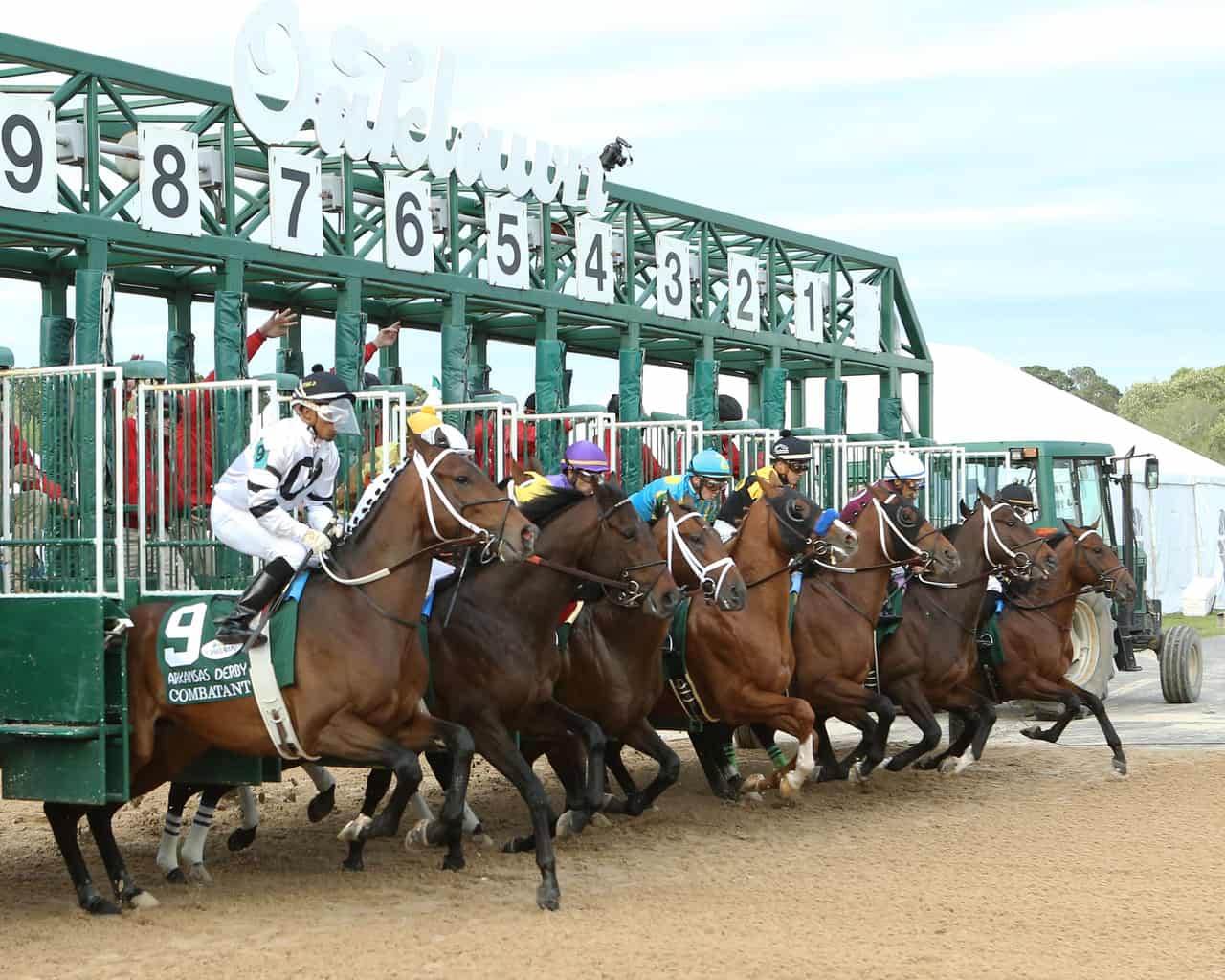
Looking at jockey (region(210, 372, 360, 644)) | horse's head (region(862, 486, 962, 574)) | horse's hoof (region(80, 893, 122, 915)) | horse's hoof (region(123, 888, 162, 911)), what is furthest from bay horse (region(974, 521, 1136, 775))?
horse's hoof (region(80, 893, 122, 915))

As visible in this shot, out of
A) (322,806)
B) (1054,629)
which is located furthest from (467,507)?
(1054,629)

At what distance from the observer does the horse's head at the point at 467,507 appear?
6.63 meters

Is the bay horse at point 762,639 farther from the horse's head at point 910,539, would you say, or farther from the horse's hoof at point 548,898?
the horse's hoof at point 548,898

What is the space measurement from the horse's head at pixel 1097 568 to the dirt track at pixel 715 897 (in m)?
1.97

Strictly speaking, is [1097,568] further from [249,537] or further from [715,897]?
[249,537]

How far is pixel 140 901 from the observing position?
677 cm

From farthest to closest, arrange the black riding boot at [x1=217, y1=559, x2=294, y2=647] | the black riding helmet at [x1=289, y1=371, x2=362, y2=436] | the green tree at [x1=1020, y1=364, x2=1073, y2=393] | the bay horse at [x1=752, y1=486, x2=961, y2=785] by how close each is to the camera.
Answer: the green tree at [x1=1020, y1=364, x2=1073, y2=393] < the bay horse at [x1=752, y1=486, x2=961, y2=785] < the black riding helmet at [x1=289, y1=371, x2=362, y2=436] < the black riding boot at [x1=217, y1=559, x2=294, y2=647]

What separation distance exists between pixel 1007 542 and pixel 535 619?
4471 mm

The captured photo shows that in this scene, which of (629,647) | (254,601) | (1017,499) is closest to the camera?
(254,601)

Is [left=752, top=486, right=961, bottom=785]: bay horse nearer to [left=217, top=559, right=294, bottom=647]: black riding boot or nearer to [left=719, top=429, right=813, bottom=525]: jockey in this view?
[left=719, top=429, right=813, bottom=525]: jockey

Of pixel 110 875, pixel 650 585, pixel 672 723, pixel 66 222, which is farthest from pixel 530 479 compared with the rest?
pixel 66 222

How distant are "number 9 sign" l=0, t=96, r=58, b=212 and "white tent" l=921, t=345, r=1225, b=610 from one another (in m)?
17.0

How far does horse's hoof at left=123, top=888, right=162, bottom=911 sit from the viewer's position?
6.75 metres

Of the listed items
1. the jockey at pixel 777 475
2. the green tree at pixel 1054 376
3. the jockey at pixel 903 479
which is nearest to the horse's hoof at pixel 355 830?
the jockey at pixel 777 475
